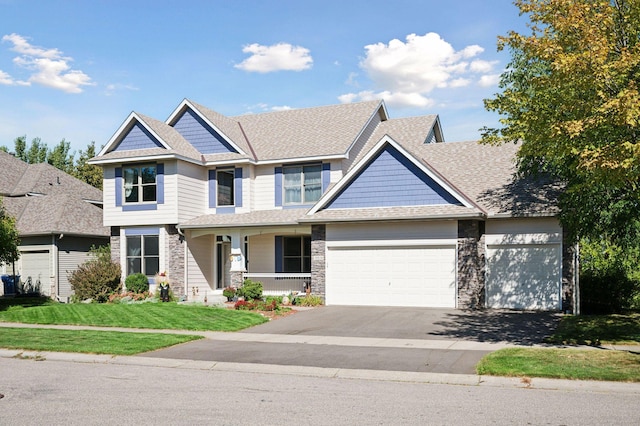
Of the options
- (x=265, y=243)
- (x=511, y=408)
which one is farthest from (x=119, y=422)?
(x=265, y=243)

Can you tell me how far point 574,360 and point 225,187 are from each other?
20.5 m

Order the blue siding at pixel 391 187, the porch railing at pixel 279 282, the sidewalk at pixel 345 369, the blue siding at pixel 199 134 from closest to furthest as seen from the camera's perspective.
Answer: the sidewalk at pixel 345 369 < the blue siding at pixel 391 187 < the porch railing at pixel 279 282 < the blue siding at pixel 199 134

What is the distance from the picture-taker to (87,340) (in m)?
16.7

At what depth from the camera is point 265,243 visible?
29375mm

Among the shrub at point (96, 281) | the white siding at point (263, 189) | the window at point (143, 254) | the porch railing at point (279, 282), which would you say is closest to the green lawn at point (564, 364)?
the porch railing at point (279, 282)

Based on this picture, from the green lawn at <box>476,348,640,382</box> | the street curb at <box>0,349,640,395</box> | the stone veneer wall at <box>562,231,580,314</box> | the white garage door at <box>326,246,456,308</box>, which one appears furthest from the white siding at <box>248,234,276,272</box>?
the green lawn at <box>476,348,640,382</box>

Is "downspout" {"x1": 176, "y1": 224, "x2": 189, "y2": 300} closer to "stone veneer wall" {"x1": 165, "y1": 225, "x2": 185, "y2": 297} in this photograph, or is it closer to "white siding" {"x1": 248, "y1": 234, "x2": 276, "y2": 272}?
"stone veneer wall" {"x1": 165, "y1": 225, "x2": 185, "y2": 297}

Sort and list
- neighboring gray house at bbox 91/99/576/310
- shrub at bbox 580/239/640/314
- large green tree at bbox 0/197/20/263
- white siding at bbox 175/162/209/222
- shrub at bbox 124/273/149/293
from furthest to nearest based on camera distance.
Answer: white siding at bbox 175/162/209/222, shrub at bbox 124/273/149/293, large green tree at bbox 0/197/20/263, neighboring gray house at bbox 91/99/576/310, shrub at bbox 580/239/640/314

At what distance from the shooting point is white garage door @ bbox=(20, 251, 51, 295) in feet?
100

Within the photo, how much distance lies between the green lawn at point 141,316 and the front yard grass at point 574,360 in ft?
29.4

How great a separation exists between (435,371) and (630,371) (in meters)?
3.44

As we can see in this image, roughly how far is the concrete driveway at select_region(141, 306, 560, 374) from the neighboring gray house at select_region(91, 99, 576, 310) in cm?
175

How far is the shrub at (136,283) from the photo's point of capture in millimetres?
27922

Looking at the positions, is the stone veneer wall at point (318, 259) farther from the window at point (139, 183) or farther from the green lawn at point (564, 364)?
the green lawn at point (564, 364)
